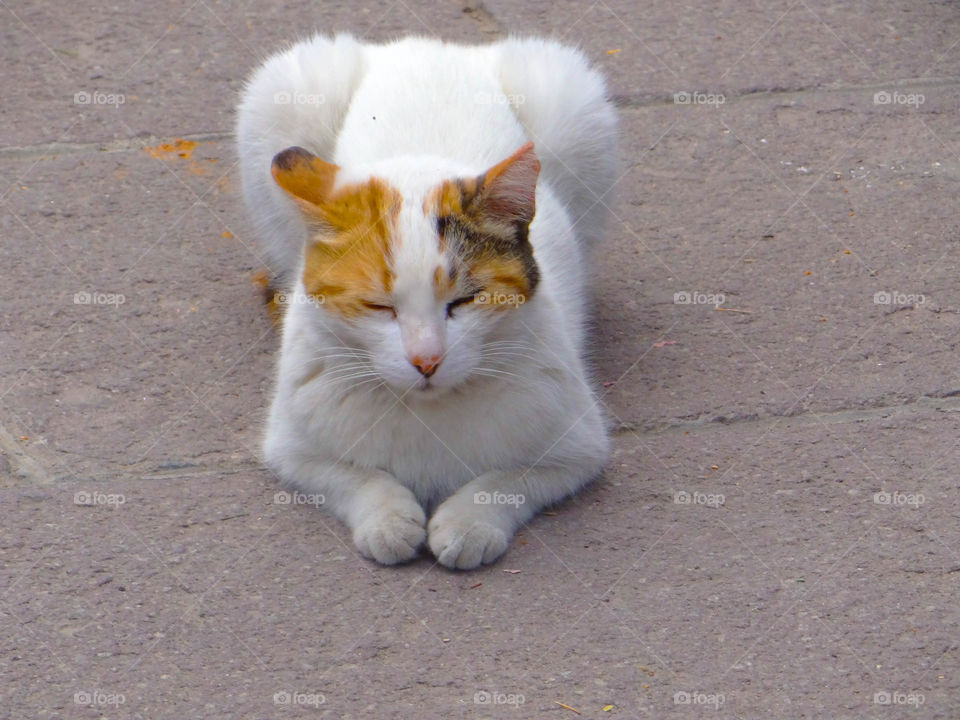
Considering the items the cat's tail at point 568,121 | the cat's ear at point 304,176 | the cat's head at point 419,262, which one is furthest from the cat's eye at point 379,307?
the cat's tail at point 568,121

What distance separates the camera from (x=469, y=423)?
3.74 m

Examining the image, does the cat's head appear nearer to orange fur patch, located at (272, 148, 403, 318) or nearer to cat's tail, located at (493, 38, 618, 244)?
orange fur patch, located at (272, 148, 403, 318)

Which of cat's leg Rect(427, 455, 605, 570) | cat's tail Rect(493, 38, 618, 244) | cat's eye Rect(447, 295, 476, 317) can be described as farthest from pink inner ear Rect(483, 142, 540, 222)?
cat's tail Rect(493, 38, 618, 244)

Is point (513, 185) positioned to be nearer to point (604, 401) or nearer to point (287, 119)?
point (604, 401)

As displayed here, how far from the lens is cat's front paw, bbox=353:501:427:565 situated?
11.9ft

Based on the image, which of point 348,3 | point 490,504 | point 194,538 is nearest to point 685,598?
point 490,504

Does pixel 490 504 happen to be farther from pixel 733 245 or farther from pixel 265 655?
pixel 733 245

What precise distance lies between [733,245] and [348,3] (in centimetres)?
291

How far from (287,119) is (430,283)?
1.55 m

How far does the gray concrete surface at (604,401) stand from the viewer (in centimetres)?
335

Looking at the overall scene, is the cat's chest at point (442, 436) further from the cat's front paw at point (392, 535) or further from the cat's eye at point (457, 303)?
the cat's eye at point (457, 303)

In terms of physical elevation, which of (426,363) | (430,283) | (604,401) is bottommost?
(604,401)

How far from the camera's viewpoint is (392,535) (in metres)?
3.63

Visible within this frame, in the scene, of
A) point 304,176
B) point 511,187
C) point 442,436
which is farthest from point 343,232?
point 442,436
